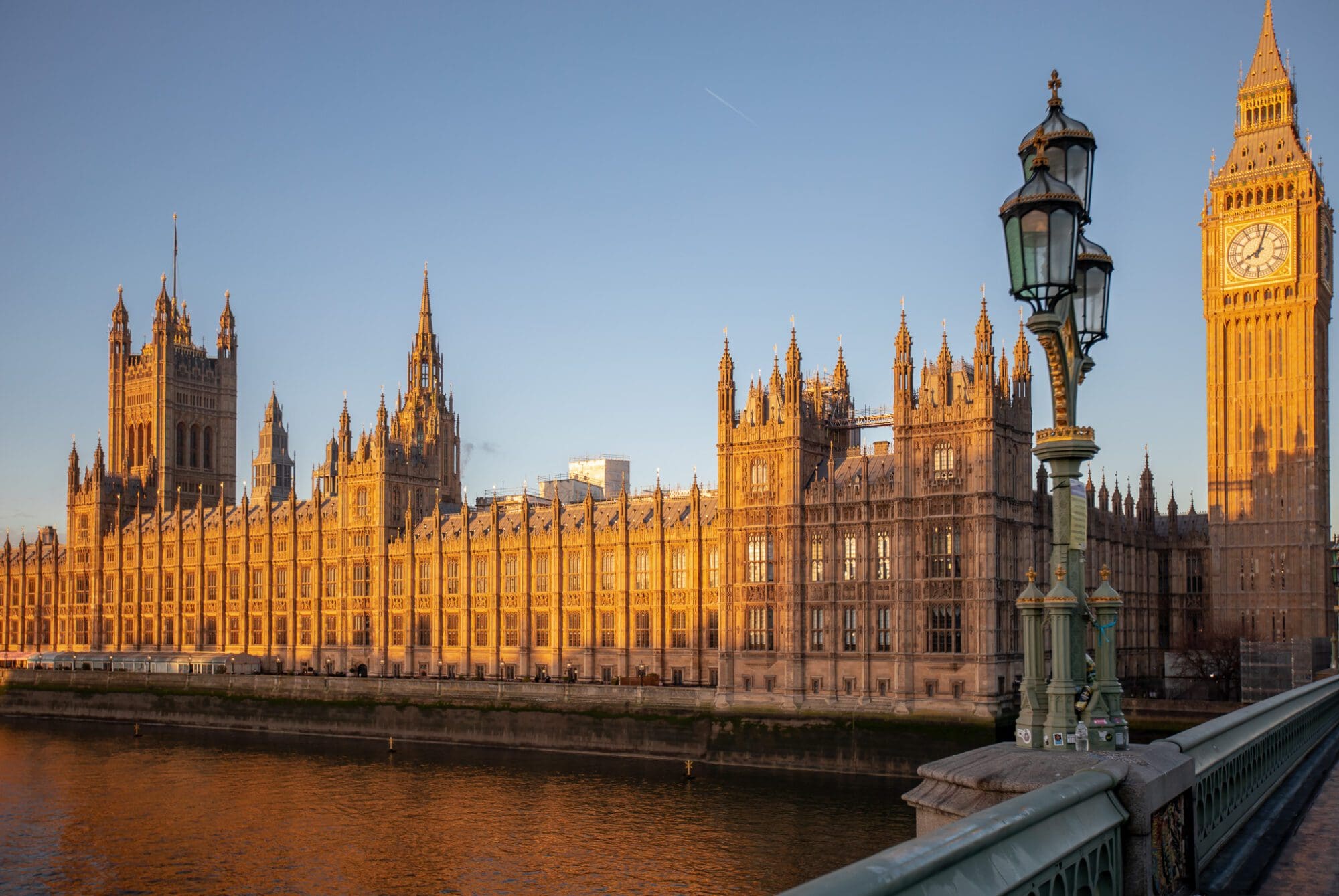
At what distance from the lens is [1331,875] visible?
14.4m

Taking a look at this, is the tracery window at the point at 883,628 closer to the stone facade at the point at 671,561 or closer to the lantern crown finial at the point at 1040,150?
the stone facade at the point at 671,561

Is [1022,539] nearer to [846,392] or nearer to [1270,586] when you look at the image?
[846,392]

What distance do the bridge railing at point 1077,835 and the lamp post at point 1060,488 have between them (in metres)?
Answer: 0.99

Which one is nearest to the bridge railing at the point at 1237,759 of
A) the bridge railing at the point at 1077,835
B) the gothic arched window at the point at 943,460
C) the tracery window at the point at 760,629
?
the bridge railing at the point at 1077,835

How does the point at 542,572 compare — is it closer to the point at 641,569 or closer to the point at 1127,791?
the point at 641,569

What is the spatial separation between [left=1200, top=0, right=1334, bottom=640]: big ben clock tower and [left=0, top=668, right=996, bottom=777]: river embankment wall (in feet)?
149

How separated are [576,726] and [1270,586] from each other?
58.4m

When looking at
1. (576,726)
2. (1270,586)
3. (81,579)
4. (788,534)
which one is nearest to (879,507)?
(788,534)

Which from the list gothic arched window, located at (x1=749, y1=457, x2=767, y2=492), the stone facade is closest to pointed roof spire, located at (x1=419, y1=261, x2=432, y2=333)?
the stone facade

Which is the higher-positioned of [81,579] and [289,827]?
[81,579]

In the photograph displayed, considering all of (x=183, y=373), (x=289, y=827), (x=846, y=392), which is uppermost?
(x=183, y=373)

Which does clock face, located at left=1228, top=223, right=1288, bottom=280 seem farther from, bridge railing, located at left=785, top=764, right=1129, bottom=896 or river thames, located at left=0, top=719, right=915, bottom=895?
bridge railing, located at left=785, top=764, right=1129, bottom=896

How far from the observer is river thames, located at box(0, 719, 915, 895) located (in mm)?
47625

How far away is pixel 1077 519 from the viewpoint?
15695mm
